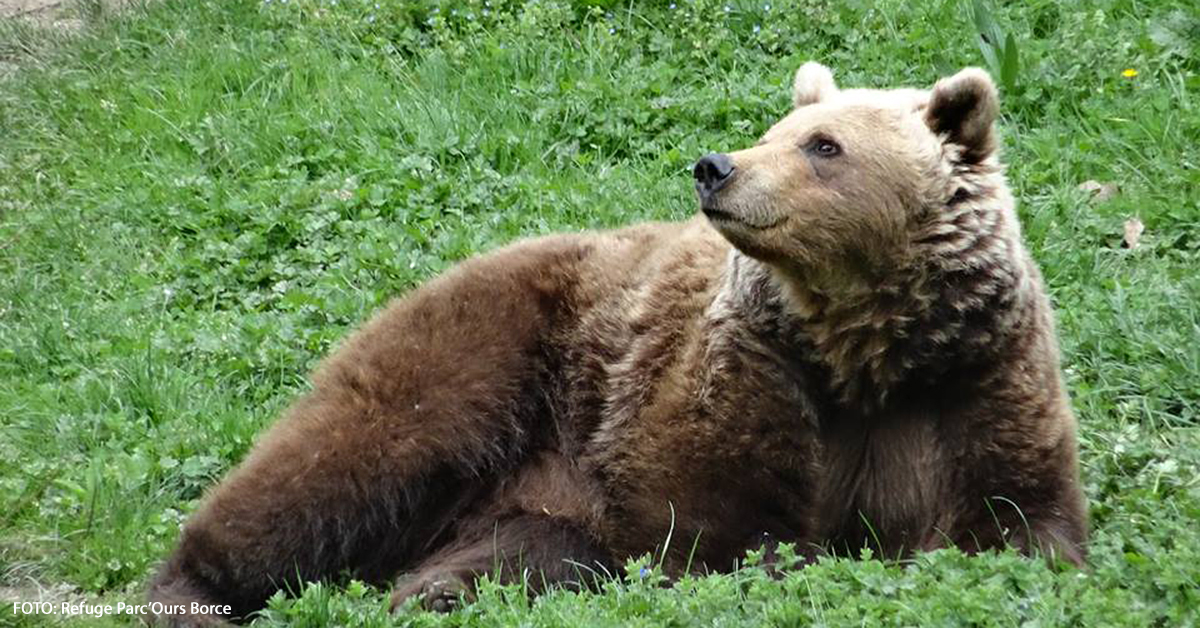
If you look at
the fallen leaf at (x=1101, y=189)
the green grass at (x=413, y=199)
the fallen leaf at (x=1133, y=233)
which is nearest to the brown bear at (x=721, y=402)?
the green grass at (x=413, y=199)

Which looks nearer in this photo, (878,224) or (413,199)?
(878,224)

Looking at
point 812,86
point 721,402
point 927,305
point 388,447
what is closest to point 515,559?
point 388,447

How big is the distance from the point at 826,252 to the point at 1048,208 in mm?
2888

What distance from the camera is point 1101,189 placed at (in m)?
8.70

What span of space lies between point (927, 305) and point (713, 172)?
822 mm

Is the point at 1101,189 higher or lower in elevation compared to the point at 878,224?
lower

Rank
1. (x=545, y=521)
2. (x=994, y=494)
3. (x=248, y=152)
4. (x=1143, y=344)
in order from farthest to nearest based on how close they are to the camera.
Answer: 1. (x=248, y=152)
2. (x=1143, y=344)
3. (x=545, y=521)
4. (x=994, y=494)

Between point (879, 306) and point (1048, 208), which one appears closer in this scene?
point (879, 306)

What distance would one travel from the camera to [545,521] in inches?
263

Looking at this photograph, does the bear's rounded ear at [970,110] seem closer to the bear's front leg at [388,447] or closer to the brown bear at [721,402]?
the brown bear at [721,402]

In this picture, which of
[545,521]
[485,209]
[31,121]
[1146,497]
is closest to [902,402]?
[1146,497]

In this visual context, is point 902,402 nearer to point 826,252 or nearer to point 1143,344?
point 826,252

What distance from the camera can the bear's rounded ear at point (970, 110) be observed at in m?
6.12

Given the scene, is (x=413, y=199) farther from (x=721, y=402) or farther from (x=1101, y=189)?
(x=721, y=402)
